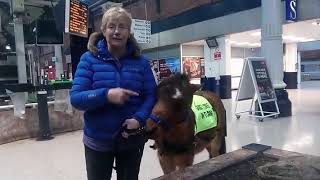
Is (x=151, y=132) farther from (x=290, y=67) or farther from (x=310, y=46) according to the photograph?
(x=310, y=46)

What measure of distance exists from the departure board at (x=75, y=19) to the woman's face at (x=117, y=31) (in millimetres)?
3946

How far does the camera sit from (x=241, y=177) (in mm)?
1428

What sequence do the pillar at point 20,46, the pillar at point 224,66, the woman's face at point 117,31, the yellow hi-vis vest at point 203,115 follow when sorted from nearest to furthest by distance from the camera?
the woman's face at point 117,31
the yellow hi-vis vest at point 203,115
the pillar at point 20,46
the pillar at point 224,66

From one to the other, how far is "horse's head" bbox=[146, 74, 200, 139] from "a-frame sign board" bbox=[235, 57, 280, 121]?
184 inches

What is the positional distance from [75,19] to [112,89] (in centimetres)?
447

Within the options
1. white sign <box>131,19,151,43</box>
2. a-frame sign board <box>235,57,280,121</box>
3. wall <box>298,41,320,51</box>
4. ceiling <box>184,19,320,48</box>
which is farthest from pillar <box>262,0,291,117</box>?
wall <box>298,41,320,51</box>

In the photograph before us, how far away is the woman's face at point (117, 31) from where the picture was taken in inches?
60.9

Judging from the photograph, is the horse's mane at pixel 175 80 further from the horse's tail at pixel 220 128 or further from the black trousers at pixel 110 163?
the horse's tail at pixel 220 128

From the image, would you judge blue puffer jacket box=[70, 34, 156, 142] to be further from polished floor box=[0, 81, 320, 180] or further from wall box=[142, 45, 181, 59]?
wall box=[142, 45, 181, 59]

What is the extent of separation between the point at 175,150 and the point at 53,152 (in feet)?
10.2

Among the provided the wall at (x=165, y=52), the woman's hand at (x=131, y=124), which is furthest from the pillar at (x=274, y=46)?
the wall at (x=165, y=52)

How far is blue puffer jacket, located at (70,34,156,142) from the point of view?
156 cm

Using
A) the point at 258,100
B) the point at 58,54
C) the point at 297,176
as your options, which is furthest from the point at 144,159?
the point at 58,54

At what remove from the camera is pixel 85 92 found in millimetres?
1517
